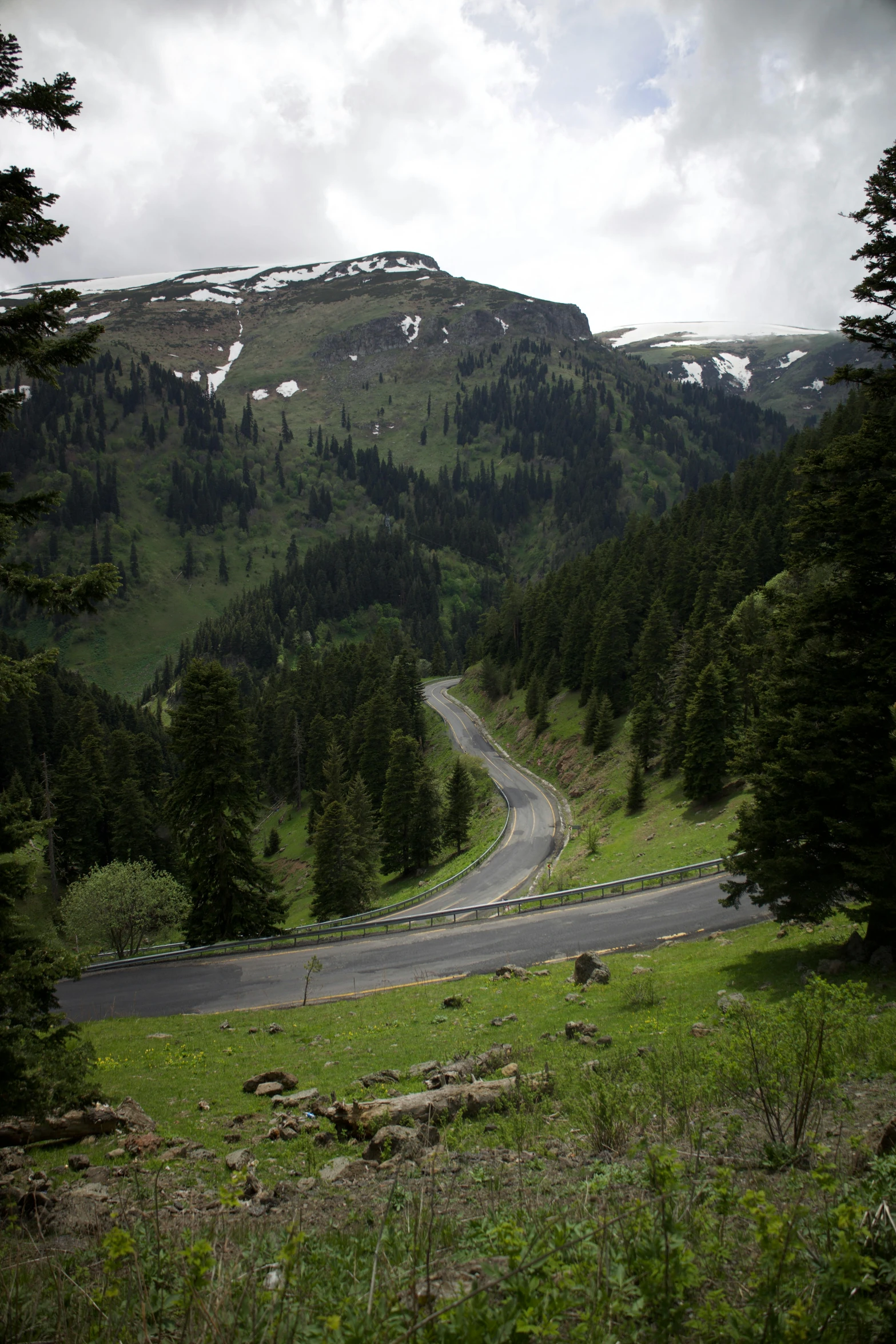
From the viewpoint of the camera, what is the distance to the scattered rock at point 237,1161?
8.32 metres

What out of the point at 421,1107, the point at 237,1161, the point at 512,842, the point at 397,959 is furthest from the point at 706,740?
the point at 237,1161

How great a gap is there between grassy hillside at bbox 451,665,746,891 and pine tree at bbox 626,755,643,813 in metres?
0.54

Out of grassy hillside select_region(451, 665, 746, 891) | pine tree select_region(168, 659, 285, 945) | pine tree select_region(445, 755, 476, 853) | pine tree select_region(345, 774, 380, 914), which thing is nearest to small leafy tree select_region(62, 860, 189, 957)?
pine tree select_region(168, 659, 285, 945)

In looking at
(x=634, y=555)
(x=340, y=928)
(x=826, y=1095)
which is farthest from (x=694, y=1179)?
(x=634, y=555)

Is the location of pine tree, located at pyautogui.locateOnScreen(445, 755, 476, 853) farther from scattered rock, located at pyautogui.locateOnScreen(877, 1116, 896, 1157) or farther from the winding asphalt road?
scattered rock, located at pyautogui.locateOnScreen(877, 1116, 896, 1157)

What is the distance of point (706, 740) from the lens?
126 ft

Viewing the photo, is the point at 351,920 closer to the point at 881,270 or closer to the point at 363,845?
the point at 363,845

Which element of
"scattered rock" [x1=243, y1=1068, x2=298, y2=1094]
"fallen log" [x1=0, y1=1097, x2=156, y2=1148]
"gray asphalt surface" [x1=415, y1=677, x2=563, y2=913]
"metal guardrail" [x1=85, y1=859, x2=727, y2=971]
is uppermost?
"fallen log" [x1=0, y1=1097, x2=156, y2=1148]

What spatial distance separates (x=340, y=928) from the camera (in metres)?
29.8

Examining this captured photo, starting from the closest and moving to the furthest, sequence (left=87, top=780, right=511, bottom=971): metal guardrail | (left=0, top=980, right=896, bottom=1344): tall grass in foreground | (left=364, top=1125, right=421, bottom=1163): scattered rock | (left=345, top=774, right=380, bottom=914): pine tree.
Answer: (left=0, top=980, right=896, bottom=1344): tall grass in foreground < (left=364, top=1125, right=421, bottom=1163): scattered rock < (left=87, top=780, right=511, bottom=971): metal guardrail < (left=345, top=774, right=380, bottom=914): pine tree

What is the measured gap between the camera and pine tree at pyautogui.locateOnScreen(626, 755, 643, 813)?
4388 cm

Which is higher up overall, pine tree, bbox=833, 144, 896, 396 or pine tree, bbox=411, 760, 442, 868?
pine tree, bbox=833, 144, 896, 396

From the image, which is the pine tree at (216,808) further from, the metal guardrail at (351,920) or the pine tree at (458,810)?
the pine tree at (458,810)

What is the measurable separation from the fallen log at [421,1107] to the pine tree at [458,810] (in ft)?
128
